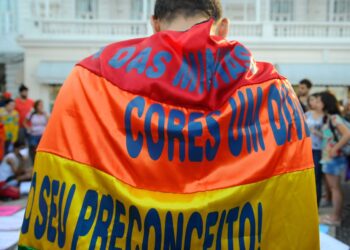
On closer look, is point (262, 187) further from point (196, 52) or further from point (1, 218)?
point (1, 218)

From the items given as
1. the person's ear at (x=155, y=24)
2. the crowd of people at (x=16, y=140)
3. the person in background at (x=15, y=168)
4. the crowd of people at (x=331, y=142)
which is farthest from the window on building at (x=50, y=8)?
the person's ear at (x=155, y=24)

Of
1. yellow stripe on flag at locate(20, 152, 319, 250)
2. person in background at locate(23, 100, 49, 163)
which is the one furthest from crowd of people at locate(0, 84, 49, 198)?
yellow stripe on flag at locate(20, 152, 319, 250)

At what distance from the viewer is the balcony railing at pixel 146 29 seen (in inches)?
645

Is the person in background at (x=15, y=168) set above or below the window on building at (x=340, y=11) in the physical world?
below

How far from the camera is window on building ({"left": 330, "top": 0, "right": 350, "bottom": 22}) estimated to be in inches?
727

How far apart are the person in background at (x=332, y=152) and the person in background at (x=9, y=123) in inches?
187

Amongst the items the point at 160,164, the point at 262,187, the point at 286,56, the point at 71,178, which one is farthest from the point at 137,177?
the point at 286,56

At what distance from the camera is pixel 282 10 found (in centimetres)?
1889

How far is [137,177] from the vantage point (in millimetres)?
1324

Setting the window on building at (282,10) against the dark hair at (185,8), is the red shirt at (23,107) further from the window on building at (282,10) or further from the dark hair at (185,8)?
the window on building at (282,10)

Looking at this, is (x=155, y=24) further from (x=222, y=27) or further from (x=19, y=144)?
(x=19, y=144)

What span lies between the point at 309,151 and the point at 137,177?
1.69 feet

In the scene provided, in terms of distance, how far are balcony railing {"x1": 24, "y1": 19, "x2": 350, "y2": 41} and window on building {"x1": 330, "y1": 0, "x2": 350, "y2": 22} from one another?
2.00 meters

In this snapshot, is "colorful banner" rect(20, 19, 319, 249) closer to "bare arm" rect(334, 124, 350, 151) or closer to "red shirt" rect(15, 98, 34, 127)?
"bare arm" rect(334, 124, 350, 151)
